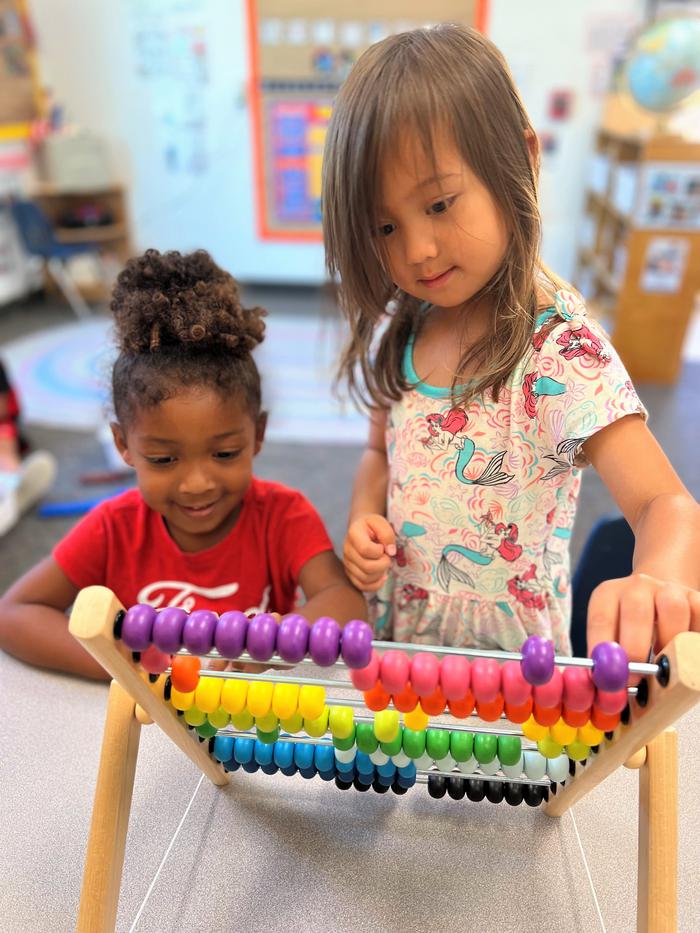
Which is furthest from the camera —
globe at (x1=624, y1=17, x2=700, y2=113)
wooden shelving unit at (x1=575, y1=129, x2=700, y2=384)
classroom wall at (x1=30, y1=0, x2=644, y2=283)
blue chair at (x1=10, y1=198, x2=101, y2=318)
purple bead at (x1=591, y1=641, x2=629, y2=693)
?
blue chair at (x1=10, y1=198, x2=101, y2=318)

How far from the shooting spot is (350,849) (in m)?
0.73

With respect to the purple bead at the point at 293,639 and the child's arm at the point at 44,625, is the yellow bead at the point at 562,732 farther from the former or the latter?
the child's arm at the point at 44,625

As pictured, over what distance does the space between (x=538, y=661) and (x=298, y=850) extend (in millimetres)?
405

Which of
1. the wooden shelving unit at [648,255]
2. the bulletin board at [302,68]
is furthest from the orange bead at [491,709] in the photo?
the bulletin board at [302,68]

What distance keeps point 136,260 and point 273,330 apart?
10.7 ft

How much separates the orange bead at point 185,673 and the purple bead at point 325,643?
14 cm

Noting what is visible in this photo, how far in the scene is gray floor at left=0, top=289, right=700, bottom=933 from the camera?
0.67 m

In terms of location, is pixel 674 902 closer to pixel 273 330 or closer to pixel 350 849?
pixel 350 849

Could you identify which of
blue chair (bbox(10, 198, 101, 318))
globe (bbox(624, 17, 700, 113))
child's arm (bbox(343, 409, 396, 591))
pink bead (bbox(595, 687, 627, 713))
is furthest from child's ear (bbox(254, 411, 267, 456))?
blue chair (bbox(10, 198, 101, 318))

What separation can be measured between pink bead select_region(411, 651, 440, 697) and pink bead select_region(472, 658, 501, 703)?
0.10 feet

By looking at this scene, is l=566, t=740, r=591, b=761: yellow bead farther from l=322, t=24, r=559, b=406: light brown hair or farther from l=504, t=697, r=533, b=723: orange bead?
l=322, t=24, r=559, b=406: light brown hair

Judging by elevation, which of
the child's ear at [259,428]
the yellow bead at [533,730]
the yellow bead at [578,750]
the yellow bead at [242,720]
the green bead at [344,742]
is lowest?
the green bead at [344,742]

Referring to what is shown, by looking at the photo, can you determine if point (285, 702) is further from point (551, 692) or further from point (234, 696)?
point (551, 692)

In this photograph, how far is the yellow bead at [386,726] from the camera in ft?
2.11
